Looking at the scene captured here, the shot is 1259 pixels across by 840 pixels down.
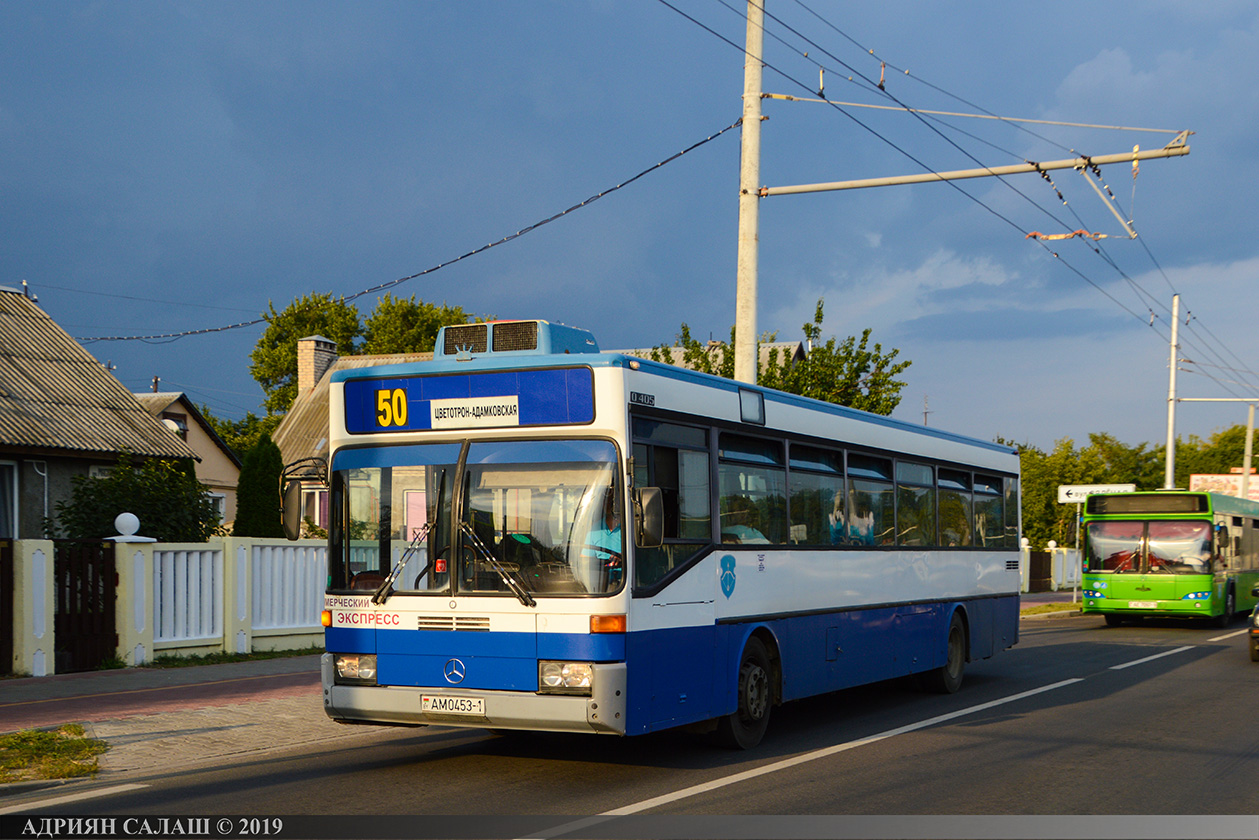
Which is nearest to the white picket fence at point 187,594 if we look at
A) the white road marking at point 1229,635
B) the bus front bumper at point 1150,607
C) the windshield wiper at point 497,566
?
the windshield wiper at point 497,566

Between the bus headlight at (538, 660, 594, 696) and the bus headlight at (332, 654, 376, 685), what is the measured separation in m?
1.38

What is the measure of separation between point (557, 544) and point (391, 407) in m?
1.76

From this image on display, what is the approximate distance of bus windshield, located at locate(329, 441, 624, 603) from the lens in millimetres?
8367

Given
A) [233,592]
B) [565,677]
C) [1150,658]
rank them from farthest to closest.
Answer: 1. [1150,658]
2. [233,592]
3. [565,677]

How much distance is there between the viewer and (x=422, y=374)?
912 centimetres

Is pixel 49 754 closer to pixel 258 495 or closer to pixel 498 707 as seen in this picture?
pixel 498 707

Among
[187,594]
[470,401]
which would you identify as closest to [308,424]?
[187,594]

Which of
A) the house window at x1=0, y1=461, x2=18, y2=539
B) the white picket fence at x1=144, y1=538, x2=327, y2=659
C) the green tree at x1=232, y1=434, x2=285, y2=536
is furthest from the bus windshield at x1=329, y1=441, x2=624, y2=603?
the green tree at x1=232, y1=434, x2=285, y2=536

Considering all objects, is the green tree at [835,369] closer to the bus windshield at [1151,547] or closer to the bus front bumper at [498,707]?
the bus windshield at [1151,547]

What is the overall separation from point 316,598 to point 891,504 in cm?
953

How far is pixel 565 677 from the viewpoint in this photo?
8281mm

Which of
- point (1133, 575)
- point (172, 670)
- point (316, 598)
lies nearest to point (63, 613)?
point (172, 670)

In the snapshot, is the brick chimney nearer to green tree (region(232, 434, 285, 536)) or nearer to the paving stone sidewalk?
green tree (region(232, 434, 285, 536))

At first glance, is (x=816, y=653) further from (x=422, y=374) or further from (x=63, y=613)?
(x=63, y=613)
